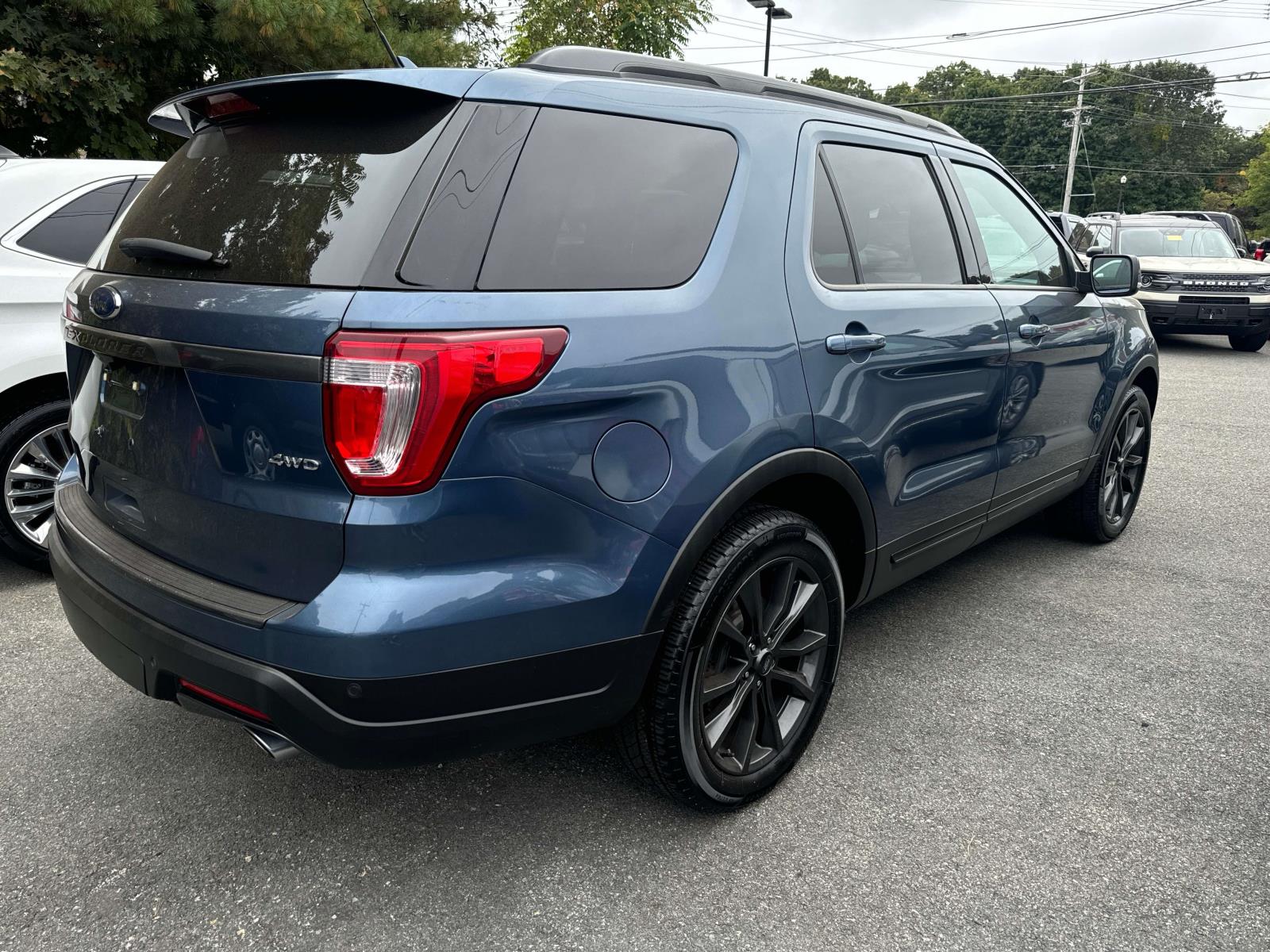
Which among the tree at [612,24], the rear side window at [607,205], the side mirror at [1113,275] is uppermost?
the tree at [612,24]

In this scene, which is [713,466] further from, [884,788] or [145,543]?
[145,543]

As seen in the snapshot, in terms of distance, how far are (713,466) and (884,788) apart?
1.11m

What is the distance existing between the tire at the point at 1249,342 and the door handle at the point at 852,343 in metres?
12.6

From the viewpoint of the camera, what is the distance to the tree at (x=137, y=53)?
25.1 ft

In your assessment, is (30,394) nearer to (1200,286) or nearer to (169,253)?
(169,253)

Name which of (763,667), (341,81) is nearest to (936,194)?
(763,667)

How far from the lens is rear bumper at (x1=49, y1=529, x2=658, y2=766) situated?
179 centimetres

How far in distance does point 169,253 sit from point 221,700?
0.95 metres

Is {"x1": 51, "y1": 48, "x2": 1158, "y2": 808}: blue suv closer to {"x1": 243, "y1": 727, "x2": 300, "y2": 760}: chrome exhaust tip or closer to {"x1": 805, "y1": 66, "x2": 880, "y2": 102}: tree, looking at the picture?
{"x1": 243, "y1": 727, "x2": 300, "y2": 760}: chrome exhaust tip

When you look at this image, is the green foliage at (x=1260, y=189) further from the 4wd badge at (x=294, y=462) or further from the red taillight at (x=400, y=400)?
the 4wd badge at (x=294, y=462)

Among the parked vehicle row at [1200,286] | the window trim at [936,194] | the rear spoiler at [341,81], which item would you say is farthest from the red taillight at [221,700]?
the parked vehicle row at [1200,286]

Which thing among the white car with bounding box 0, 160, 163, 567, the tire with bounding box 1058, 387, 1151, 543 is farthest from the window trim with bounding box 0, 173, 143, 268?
the tire with bounding box 1058, 387, 1151, 543

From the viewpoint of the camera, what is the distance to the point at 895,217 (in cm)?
294

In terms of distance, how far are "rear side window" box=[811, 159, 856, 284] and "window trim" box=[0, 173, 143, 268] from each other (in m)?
2.61
